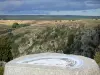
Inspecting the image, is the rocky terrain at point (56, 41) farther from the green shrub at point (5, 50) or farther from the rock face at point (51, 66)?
the rock face at point (51, 66)

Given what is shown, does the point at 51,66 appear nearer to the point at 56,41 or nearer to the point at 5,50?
the point at 5,50

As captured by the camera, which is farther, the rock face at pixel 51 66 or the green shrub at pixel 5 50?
the green shrub at pixel 5 50

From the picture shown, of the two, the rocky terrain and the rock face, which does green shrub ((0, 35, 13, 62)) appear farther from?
the rock face

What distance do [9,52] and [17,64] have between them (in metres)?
13.2

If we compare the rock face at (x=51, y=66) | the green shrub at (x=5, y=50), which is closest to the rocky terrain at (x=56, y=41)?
the green shrub at (x=5, y=50)

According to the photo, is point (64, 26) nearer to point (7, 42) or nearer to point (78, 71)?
point (7, 42)

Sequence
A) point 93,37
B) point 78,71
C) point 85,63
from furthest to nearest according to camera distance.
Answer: point 93,37, point 85,63, point 78,71

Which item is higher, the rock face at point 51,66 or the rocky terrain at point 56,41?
the rock face at point 51,66

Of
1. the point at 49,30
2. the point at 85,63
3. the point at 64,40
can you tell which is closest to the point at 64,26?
the point at 49,30

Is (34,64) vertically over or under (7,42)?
over

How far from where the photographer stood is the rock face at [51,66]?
7.55 meters

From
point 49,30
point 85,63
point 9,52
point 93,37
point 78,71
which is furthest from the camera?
point 49,30

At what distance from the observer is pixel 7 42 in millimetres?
21641

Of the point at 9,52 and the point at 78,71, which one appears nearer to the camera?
the point at 78,71
